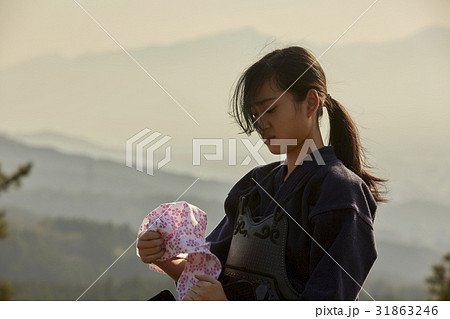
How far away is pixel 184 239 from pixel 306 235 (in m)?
0.29

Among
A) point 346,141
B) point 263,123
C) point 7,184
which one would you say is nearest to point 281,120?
point 263,123

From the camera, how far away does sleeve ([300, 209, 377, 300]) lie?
1030 millimetres

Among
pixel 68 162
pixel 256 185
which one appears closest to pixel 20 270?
pixel 68 162

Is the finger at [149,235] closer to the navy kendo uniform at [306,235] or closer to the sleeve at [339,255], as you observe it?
the navy kendo uniform at [306,235]

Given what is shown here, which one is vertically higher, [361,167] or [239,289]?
[361,167]

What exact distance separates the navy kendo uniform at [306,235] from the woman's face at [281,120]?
2.2 inches

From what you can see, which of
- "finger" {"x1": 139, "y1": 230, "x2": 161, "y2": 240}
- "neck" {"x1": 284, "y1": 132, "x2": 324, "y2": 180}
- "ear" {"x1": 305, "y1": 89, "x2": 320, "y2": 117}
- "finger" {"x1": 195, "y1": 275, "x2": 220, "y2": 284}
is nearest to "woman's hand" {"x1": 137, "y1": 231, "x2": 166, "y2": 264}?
"finger" {"x1": 139, "y1": 230, "x2": 161, "y2": 240}

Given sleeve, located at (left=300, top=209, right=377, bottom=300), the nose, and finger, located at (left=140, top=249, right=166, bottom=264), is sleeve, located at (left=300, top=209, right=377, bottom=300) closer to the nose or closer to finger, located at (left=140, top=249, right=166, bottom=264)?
the nose

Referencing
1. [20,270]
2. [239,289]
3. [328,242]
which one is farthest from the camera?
[20,270]

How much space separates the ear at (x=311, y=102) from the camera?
1.23 meters

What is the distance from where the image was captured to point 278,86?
124cm

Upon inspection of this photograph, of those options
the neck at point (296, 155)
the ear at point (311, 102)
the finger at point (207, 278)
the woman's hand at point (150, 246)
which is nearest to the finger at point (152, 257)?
the woman's hand at point (150, 246)
